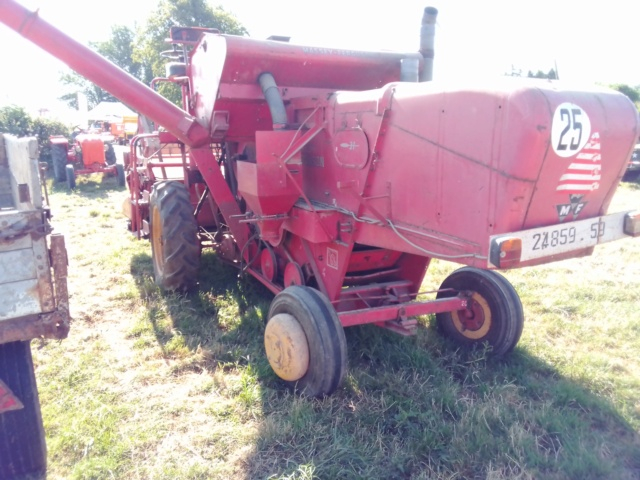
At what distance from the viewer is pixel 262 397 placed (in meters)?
3.46

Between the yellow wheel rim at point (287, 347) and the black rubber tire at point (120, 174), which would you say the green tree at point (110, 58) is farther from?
the yellow wheel rim at point (287, 347)

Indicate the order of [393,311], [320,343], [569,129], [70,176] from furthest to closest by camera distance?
[70,176], [393,311], [320,343], [569,129]

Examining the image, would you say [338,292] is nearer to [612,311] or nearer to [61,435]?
[61,435]

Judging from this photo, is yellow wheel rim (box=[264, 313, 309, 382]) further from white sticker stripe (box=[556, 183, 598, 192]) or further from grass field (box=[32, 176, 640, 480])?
white sticker stripe (box=[556, 183, 598, 192])

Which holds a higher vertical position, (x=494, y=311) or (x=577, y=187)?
(x=577, y=187)

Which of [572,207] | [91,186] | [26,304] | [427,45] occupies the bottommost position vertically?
[91,186]

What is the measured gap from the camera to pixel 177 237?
4766 millimetres

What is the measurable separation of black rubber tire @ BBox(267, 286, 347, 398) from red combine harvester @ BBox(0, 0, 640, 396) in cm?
1

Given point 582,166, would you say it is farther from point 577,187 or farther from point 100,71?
point 100,71

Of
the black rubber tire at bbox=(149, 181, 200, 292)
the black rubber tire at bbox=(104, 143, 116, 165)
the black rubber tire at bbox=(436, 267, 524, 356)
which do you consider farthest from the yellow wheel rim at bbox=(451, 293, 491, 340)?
the black rubber tire at bbox=(104, 143, 116, 165)

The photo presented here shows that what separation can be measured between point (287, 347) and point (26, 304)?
1627 mm

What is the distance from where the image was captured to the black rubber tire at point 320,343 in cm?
316

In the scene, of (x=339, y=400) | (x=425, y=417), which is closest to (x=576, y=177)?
(x=425, y=417)

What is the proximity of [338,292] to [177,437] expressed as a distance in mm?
1498
